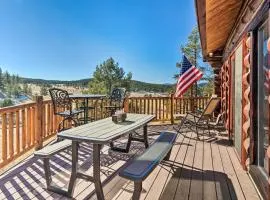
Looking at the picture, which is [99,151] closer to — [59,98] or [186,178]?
[186,178]

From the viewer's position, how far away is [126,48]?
39.8 meters

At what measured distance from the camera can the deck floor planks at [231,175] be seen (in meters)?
2.81

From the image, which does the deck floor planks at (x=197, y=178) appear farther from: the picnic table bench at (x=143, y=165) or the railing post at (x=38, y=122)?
the railing post at (x=38, y=122)

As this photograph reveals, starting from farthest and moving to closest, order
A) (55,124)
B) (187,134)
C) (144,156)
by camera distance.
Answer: (187,134), (55,124), (144,156)

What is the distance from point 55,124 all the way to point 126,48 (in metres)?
35.0

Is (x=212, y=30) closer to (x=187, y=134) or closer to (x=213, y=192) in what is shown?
(x=187, y=134)

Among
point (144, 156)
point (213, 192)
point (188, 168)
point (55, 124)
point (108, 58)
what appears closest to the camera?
point (144, 156)

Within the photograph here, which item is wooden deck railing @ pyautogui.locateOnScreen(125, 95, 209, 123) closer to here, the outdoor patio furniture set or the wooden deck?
the wooden deck

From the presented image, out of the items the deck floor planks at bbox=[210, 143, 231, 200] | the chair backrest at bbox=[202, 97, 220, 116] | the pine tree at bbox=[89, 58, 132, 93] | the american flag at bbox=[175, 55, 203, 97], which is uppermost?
the pine tree at bbox=[89, 58, 132, 93]

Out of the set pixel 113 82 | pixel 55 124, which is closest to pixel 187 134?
pixel 55 124

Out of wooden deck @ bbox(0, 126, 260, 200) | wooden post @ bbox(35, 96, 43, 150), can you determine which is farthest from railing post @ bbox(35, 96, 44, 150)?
wooden deck @ bbox(0, 126, 260, 200)

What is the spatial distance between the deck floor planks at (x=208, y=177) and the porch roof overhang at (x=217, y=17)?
7.52ft

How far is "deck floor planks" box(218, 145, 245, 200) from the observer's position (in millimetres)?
2811

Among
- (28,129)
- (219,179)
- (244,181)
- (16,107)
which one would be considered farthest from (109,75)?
(244,181)
